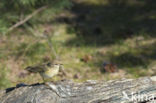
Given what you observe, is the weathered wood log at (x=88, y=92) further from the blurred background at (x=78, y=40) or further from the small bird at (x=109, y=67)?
the small bird at (x=109, y=67)

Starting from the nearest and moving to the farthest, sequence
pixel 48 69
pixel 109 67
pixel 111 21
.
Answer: pixel 48 69 → pixel 109 67 → pixel 111 21

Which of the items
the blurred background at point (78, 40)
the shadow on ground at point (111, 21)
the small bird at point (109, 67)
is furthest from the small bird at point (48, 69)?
the shadow on ground at point (111, 21)

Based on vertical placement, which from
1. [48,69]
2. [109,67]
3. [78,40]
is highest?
[48,69]

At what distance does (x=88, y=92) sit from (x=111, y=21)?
5505 millimetres

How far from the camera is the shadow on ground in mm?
7750

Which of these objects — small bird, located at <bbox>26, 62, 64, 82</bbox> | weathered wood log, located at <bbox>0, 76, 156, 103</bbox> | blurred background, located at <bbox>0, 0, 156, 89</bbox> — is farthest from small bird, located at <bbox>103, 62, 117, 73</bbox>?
small bird, located at <bbox>26, 62, 64, 82</bbox>

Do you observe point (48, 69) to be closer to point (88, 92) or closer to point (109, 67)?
point (88, 92)

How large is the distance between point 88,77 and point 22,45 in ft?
7.21

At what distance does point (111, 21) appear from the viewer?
28.9ft

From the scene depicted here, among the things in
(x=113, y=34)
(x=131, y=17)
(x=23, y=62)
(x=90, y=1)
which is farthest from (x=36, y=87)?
(x=90, y=1)

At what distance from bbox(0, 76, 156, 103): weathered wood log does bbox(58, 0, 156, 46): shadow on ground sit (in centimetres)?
369

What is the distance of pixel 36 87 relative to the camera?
371 cm

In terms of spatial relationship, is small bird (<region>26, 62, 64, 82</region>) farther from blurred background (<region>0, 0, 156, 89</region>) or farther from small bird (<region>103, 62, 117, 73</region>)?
small bird (<region>103, 62, 117, 73</region>)

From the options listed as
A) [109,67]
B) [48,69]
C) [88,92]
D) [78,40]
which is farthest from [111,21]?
[48,69]
